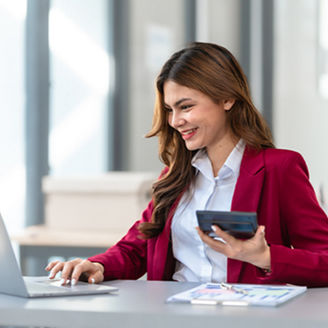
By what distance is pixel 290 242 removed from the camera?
6.99 feet

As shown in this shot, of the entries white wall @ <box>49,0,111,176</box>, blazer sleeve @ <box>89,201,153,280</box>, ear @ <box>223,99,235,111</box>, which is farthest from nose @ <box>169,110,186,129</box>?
white wall @ <box>49,0,111,176</box>

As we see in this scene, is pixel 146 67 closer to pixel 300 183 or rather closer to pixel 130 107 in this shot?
pixel 130 107

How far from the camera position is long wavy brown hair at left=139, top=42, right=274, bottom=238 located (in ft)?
7.11

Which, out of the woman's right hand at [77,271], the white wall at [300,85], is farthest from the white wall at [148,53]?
the woman's right hand at [77,271]

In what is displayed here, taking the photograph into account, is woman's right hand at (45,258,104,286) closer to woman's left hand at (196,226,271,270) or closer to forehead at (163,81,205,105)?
woman's left hand at (196,226,271,270)

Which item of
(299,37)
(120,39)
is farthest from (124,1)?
(299,37)

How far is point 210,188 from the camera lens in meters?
2.23

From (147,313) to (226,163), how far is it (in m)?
0.79

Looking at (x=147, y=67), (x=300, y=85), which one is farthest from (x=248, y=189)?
(x=147, y=67)

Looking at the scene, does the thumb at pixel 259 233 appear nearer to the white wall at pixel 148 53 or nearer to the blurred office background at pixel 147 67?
the blurred office background at pixel 147 67

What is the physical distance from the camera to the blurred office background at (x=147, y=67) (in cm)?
488

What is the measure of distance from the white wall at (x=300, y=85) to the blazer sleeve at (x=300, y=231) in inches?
128

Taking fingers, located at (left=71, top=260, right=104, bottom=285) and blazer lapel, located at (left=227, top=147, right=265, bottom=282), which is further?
blazer lapel, located at (left=227, top=147, right=265, bottom=282)

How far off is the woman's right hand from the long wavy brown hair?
28 cm
